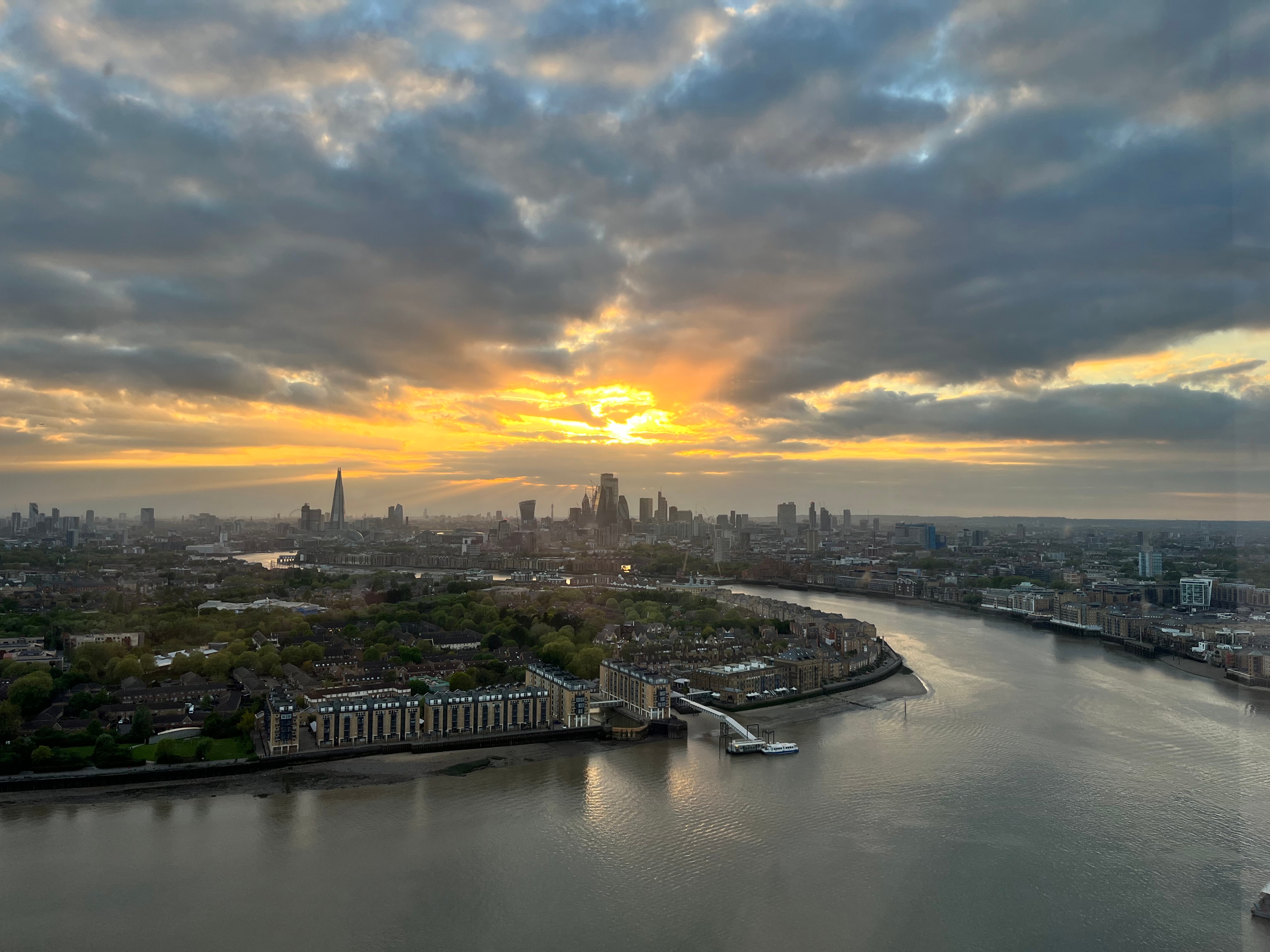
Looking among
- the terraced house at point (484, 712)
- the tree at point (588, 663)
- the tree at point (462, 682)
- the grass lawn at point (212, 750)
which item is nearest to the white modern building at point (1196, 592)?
the tree at point (588, 663)

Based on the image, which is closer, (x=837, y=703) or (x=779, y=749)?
(x=779, y=749)

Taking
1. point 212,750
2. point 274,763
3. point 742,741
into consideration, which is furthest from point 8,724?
point 742,741

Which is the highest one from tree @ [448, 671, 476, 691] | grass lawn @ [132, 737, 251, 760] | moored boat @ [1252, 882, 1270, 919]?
tree @ [448, 671, 476, 691]

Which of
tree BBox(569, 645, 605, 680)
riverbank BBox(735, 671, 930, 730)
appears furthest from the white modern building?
tree BBox(569, 645, 605, 680)

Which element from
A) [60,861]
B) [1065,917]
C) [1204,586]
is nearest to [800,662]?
[1065,917]

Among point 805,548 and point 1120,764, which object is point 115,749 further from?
point 805,548

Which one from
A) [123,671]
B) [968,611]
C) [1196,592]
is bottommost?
[968,611]

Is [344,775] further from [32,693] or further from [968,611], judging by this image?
[968,611]

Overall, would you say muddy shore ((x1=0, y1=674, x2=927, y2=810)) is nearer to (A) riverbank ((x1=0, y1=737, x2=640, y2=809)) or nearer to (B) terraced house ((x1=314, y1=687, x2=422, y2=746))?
(A) riverbank ((x1=0, y1=737, x2=640, y2=809))
